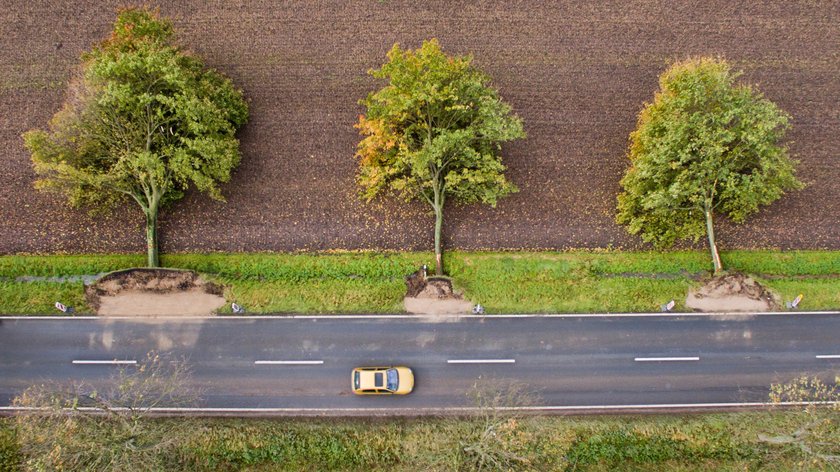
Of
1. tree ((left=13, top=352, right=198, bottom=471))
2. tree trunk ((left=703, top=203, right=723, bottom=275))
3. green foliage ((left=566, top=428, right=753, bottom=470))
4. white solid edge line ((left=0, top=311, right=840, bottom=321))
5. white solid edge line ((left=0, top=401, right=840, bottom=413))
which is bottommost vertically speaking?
green foliage ((left=566, top=428, right=753, bottom=470))

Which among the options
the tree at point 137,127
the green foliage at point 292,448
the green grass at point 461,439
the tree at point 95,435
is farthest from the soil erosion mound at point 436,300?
the tree at point 95,435

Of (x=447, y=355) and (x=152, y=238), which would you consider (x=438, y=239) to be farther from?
(x=152, y=238)

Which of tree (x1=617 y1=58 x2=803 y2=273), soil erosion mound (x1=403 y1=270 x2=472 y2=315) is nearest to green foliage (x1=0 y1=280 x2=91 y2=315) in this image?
soil erosion mound (x1=403 y1=270 x2=472 y2=315)

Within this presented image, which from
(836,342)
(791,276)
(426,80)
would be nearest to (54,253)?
(426,80)

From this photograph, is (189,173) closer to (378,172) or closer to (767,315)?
(378,172)

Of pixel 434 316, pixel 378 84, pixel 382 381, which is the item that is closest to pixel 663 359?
pixel 434 316

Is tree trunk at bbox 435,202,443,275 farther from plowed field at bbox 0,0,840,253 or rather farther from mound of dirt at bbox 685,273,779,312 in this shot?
mound of dirt at bbox 685,273,779,312

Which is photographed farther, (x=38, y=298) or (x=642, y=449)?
(x=38, y=298)
